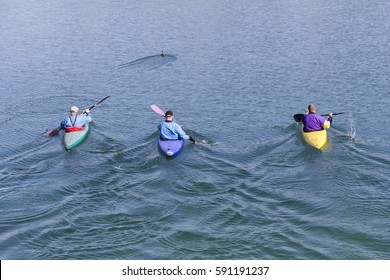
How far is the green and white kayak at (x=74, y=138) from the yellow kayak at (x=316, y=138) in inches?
308

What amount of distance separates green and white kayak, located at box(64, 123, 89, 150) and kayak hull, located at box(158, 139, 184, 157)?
3.17 metres

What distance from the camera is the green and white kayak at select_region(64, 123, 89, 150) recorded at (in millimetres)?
19641

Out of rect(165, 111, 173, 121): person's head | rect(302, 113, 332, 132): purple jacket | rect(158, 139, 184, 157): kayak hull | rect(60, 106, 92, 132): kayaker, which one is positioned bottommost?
rect(158, 139, 184, 157): kayak hull

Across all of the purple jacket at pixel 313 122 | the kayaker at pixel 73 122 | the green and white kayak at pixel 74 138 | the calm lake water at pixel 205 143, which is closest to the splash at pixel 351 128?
the calm lake water at pixel 205 143

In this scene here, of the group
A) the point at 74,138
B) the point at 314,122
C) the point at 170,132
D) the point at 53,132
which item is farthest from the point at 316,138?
the point at 53,132

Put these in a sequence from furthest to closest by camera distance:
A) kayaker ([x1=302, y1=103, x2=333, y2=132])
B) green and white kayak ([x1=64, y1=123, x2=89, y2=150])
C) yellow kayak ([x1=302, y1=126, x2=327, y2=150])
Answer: green and white kayak ([x1=64, y1=123, x2=89, y2=150]), kayaker ([x1=302, y1=103, x2=333, y2=132]), yellow kayak ([x1=302, y1=126, x2=327, y2=150])

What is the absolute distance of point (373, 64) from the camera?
29000 mm

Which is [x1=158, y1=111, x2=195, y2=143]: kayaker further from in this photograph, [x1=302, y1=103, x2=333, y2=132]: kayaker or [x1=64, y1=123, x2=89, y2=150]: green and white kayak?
[x1=302, y1=103, x2=333, y2=132]: kayaker

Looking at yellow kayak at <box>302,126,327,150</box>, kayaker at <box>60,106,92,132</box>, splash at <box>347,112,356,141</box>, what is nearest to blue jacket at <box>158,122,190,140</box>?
kayaker at <box>60,106,92,132</box>

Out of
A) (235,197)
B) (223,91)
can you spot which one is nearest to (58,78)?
(223,91)

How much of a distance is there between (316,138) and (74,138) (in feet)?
27.2

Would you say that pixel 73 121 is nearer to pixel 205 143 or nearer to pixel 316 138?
pixel 205 143

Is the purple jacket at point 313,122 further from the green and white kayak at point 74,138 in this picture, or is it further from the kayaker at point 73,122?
the kayaker at point 73,122

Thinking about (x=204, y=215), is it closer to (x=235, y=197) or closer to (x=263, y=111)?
(x=235, y=197)
